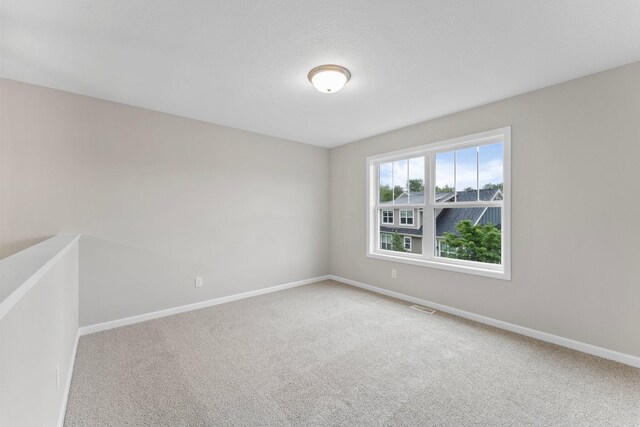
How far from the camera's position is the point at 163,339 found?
2.79m

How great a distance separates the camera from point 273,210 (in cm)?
447

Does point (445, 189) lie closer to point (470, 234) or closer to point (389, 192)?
point (470, 234)

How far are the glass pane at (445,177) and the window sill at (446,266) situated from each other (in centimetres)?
85

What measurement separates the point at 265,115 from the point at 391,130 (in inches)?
73.7

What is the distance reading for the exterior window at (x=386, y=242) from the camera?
4.48m

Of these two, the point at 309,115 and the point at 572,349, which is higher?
the point at 309,115

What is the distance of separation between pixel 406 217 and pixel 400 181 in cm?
56

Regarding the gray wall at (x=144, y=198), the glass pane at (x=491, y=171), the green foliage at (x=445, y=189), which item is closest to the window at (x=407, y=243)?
the green foliage at (x=445, y=189)

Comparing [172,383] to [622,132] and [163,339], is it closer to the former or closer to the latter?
[163,339]

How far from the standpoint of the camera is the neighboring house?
3357mm

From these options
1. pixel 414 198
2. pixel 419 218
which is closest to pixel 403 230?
pixel 419 218

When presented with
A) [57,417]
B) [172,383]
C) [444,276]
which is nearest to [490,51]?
[444,276]

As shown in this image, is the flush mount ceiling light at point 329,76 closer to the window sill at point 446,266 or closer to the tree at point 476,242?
the tree at point 476,242

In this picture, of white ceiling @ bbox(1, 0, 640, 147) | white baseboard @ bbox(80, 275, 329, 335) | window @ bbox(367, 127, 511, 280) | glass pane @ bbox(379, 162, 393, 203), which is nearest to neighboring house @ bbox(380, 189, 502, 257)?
window @ bbox(367, 127, 511, 280)
